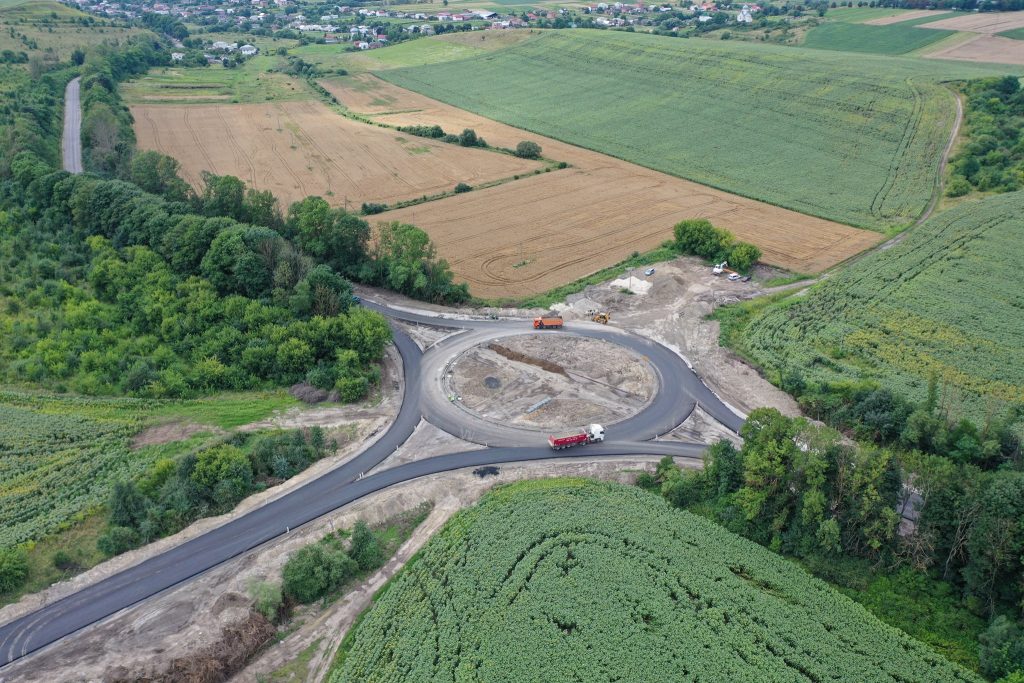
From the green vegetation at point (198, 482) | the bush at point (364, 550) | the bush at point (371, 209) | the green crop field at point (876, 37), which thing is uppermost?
the green crop field at point (876, 37)

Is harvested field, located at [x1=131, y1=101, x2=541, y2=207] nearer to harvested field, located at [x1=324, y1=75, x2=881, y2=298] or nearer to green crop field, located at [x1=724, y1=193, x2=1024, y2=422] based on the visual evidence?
harvested field, located at [x1=324, y1=75, x2=881, y2=298]

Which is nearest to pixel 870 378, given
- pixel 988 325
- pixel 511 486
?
pixel 988 325

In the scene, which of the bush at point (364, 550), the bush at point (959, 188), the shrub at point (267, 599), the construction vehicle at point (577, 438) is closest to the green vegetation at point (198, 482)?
the shrub at point (267, 599)

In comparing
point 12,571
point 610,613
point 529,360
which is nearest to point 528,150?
point 529,360

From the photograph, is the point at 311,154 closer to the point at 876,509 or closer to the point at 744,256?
the point at 744,256

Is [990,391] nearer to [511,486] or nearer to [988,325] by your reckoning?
[988,325]

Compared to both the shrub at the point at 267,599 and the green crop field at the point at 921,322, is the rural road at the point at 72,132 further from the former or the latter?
the green crop field at the point at 921,322
